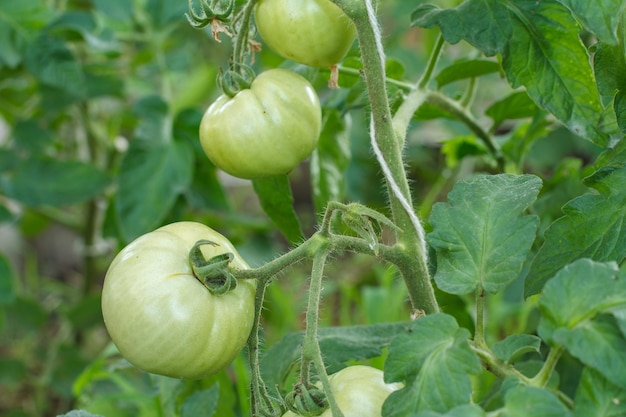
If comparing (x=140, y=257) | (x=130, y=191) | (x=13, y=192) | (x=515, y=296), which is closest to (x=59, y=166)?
(x=13, y=192)

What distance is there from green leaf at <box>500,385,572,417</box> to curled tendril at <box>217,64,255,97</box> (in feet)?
1.22

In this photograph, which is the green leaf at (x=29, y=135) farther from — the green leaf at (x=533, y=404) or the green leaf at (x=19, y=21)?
the green leaf at (x=533, y=404)

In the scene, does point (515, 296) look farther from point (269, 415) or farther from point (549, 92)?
point (269, 415)

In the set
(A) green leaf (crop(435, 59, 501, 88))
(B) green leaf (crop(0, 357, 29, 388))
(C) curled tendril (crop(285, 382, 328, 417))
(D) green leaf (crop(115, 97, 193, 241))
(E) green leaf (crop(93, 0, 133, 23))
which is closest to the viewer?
(C) curled tendril (crop(285, 382, 328, 417))

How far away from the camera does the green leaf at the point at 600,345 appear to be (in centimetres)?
53

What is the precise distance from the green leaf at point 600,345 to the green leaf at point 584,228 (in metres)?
0.18

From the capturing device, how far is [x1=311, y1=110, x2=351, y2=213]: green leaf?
3.44 feet

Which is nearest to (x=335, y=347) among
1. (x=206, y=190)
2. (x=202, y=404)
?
(x=202, y=404)

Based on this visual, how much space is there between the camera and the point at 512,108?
1129 millimetres

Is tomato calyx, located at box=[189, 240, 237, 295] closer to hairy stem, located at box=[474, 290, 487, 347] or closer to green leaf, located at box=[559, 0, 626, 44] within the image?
hairy stem, located at box=[474, 290, 487, 347]

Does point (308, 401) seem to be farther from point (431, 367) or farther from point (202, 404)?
point (202, 404)

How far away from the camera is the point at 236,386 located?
1.27m

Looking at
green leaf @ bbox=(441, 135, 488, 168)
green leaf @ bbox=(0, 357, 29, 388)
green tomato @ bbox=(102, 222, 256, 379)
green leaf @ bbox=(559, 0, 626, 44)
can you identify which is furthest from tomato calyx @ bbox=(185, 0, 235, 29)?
green leaf @ bbox=(0, 357, 29, 388)

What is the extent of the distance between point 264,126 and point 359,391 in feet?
0.82
